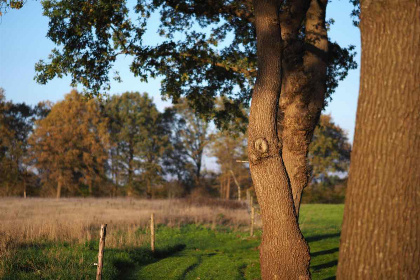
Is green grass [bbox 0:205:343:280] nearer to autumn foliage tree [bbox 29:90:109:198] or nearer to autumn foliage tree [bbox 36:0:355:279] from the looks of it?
autumn foliage tree [bbox 36:0:355:279]

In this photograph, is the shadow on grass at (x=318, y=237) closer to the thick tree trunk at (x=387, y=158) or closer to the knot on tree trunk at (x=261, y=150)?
the knot on tree trunk at (x=261, y=150)

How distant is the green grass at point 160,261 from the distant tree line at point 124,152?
86.6 feet

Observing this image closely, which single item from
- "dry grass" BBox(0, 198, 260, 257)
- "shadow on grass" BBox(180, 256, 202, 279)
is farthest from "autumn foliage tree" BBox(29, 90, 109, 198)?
"shadow on grass" BBox(180, 256, 202, 279)

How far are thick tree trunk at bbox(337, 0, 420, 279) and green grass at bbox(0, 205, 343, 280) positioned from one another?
6.93 metres

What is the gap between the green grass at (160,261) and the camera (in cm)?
911

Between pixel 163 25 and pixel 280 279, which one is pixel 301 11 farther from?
pixel 280 279

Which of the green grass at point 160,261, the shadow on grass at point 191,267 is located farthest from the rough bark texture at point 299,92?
the shadow on grass at point 191,267

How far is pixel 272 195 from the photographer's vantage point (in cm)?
721

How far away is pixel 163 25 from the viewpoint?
48.1 ft

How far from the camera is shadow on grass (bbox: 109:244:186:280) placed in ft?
34.5

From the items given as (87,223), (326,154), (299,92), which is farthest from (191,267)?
(326,154)

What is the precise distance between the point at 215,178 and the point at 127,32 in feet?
141

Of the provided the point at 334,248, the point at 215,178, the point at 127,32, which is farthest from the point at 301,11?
the point at 215,178

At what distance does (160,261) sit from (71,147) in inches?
1361
